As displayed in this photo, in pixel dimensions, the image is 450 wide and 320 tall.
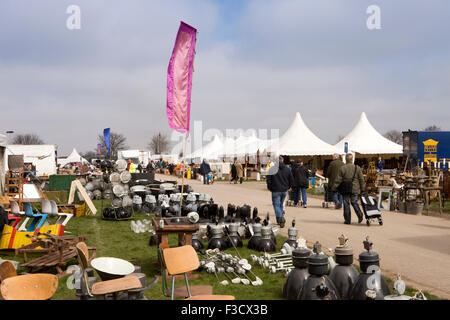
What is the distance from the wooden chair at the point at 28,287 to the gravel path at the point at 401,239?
16.7 ft

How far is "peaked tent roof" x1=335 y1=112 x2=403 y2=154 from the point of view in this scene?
32375 mm

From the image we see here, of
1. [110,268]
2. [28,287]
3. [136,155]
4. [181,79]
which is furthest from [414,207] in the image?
[136,155]

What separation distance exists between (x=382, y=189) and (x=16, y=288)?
578 inches

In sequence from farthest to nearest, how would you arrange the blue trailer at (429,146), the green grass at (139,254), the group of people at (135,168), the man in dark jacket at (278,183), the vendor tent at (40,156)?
the vendor tent at (40,156), the group of people at (135,168), the blue trailer at (429,146), the man in dark jacket at (278,183), the green grass at (139,254)

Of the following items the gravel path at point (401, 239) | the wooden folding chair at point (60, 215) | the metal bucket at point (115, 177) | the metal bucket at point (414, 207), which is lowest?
the gravel path at point (401, 239)

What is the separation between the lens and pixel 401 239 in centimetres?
968

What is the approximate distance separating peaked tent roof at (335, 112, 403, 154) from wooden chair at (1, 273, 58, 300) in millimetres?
30848

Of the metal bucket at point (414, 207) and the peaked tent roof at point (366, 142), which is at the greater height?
the peaked tent roof at point (366, 142)

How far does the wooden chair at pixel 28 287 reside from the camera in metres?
3.81

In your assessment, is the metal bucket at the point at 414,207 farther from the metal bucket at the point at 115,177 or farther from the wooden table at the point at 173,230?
the metal bucket at the point at 115,177

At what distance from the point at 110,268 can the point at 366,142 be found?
31.7 m

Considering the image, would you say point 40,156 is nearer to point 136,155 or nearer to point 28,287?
point 136,155

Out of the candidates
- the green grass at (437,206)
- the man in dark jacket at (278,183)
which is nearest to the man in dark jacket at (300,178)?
the man in dark jacket at (278,183)
